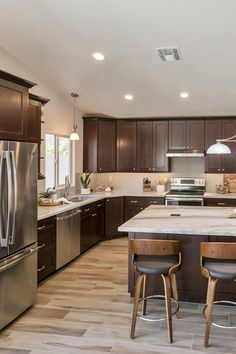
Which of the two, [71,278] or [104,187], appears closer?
[71,278]

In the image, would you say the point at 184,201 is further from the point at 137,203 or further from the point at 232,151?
the point at 232,151

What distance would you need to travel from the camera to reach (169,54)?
190 inches

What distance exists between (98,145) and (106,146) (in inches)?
7.9

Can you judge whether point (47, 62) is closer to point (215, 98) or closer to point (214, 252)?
point (215, 98)

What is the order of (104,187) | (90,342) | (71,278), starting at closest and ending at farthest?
(90,342)
(71,278)
(104,187)

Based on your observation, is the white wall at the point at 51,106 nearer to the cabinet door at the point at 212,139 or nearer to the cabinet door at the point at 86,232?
the cabinet door at the point at 86,232

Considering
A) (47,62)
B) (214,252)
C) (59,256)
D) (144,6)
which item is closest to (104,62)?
(47,62)

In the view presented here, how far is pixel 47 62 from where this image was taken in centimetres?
537

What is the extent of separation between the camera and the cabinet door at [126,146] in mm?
8008

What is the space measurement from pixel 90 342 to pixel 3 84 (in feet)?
8.14

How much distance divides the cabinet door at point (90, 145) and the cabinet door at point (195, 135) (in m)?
1.90

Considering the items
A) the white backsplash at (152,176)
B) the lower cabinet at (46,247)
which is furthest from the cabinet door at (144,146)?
the lower cabinet at (46,247)

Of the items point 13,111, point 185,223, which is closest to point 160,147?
point 185,223

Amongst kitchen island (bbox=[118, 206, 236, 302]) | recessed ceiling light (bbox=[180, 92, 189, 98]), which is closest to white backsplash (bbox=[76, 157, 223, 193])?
recessed ceiling light (bbox=[180, 92, 189, 98])
